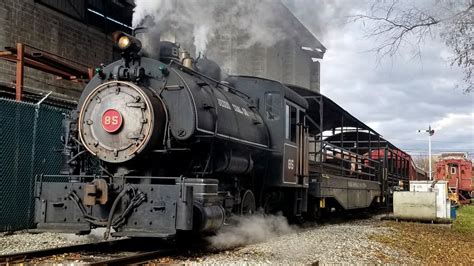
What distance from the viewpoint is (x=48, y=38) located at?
18.9 m

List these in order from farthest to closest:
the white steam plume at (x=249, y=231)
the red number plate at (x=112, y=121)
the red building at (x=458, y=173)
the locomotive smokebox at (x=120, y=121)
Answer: the red building at (x=458, y=173)
the white steam plume at (x=249, y=231)
the red number plate at (x=112, y=121)
the locomotive smokebox at (x=120, y=121)

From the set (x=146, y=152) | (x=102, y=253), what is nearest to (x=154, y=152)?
(x=146, y=152)

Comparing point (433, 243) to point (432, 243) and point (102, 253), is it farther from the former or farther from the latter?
point (102, 253)

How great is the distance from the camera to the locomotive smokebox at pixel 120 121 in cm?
788

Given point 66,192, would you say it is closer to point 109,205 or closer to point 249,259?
point 109,205

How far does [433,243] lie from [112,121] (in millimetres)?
7098

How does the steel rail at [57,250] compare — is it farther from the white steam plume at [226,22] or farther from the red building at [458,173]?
the red building at [458,173]

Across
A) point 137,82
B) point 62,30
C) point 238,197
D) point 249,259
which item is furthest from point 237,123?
point 62,30

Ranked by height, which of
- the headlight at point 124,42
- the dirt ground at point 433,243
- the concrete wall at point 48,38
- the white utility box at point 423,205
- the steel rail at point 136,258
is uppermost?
the concrete wall at point 48,38

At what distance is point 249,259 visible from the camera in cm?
736

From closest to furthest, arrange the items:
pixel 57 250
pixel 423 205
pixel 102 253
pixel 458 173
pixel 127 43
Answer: pixel 57 250 < pixel 102 253 < pixel 127 43 < pixel 423 205 < pixel 458 173

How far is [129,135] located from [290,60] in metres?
21.2

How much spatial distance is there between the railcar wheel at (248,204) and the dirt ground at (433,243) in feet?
8.73

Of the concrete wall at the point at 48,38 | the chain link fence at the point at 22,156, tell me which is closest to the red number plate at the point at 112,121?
the chain link fence at the point at 22,156
